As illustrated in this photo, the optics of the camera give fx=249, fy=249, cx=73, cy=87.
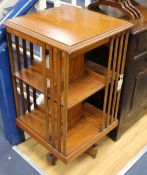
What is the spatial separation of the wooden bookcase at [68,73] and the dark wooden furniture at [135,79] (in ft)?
0.20

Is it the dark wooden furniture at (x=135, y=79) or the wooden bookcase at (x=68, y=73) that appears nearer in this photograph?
the wooden bookcase at (x=68, y=73)

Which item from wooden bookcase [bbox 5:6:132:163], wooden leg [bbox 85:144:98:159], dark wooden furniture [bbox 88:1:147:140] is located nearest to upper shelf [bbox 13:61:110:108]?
wooden bookcase [bbox 5:6:132:163]

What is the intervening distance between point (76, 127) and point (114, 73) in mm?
408

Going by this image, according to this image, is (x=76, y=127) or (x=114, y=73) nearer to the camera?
(x=114, y=73)

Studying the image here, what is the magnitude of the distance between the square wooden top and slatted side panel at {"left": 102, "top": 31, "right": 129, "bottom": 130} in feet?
0.27

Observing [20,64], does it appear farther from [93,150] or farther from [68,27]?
[93,150]

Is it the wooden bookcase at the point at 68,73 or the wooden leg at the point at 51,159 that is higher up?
the wooden bookcase at the point at 68,73

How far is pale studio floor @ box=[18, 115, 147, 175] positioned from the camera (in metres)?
1.52

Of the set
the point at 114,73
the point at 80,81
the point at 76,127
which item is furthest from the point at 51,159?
the point at 114,73

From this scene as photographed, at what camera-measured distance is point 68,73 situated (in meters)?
1.10

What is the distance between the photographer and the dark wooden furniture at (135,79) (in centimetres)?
134

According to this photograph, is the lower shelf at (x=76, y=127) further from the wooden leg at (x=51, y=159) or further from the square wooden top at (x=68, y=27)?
the square wooden top at (x=68, y=27)

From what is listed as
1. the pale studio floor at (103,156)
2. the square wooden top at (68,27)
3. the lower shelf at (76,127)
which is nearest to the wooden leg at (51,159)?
the pale studio floor at (103,156)

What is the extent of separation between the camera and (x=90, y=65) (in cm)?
147
